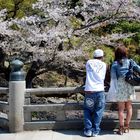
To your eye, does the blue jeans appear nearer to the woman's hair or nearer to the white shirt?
the white shirt

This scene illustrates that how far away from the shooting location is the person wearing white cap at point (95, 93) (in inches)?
320

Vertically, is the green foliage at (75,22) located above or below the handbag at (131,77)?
above

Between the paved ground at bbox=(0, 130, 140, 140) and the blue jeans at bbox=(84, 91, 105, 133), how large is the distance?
0.71 ft

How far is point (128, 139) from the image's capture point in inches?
316

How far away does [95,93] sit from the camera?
815 cm

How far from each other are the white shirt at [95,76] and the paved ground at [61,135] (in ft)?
2.90

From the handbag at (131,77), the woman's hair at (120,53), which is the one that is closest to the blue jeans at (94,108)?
the handbag at (131,77)

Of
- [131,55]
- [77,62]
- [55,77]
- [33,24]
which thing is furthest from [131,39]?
[33,24]

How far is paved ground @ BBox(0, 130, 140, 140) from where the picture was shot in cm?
814

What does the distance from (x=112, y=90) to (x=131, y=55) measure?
33.7 ft

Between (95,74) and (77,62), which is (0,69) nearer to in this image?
(77,62)

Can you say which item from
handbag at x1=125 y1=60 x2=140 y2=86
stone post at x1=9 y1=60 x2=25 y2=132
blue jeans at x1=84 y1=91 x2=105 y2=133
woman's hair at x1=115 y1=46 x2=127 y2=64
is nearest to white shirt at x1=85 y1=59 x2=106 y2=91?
blue jeans at x1=84 y1=91 x2=105 y2=133

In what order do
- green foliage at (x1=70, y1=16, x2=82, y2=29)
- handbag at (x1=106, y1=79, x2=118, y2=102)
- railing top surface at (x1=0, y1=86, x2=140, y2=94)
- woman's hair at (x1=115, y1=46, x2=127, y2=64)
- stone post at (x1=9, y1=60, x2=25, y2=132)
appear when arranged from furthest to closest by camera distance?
green foliage at (x1=70, y1=16, x2=82, y2=29) < railing top surface at (x1=0, y1=86, x2=140, y2=94) < stone post at (x1=9, y1=60, x2=25, y2=132) < handbag at (x1=106, y1=79, x2=118, y2=102) < woman's hair at (x1=115, y1=46, x2=127, y2=64)

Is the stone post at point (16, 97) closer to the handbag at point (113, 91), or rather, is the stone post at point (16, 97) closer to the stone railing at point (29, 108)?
the stone railing at point (29, 108)
